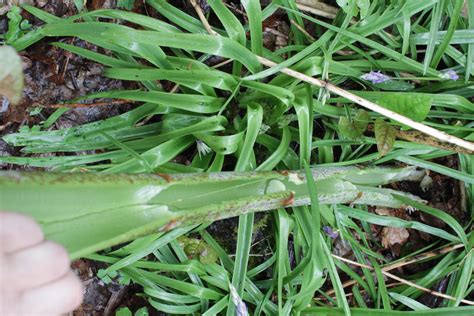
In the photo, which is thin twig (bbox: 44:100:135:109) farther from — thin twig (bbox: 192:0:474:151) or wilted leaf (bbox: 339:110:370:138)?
wilted leaf (bbox: 339:110:370:138)

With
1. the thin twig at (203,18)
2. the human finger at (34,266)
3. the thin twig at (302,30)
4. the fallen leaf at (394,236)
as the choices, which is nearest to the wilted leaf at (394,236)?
the fallen leaf at (394,236)

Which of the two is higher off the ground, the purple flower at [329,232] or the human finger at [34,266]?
the human finger at [34,266]

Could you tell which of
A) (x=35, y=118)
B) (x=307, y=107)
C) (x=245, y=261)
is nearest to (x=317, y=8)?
(x=307, y=107)

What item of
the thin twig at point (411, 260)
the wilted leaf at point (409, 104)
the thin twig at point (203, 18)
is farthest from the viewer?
the thin twig at point (411, 260)

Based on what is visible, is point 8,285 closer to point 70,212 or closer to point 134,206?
Result: point 70,212

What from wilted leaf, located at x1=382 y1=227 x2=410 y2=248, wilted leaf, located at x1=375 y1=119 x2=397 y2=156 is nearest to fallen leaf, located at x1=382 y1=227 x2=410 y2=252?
wilted leaf, located at x1=382 y1=227 x2=410 y2=248

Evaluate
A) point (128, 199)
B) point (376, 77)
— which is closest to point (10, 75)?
point (128, 199)

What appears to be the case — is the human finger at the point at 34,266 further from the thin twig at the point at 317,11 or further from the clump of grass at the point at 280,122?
the thin twig at the point at 317,11
